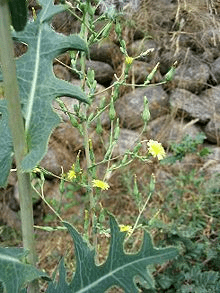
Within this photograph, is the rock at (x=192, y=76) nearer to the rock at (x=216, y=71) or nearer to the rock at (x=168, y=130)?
the rock at (x=216, y=71)

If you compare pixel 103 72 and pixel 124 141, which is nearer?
pixel 124 141

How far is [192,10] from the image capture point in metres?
3.80

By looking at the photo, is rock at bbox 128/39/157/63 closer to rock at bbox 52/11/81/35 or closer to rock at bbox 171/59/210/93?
rock at bbox 171/59/210/93

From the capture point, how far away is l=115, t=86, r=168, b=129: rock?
388 centimetres

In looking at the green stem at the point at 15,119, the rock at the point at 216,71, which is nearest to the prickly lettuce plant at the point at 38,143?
the green stem at the point at 15,119

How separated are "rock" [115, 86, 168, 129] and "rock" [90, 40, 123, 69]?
29 cm

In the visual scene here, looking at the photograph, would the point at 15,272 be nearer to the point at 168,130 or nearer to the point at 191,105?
the point at 168,130

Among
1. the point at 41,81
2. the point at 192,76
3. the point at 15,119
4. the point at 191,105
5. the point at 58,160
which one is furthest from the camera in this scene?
the point at 192,76

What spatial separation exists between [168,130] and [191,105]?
0.87 ft

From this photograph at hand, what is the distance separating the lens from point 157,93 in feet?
13.0

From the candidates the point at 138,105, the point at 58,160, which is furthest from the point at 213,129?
the point at 58,160

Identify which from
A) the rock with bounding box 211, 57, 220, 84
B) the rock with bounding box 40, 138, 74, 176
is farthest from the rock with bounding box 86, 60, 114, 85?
the rock with bounding box 211, 57, 220, 84

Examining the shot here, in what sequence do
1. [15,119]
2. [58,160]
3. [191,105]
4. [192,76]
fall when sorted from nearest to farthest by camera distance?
[15,119] → [58,160] → [191,105] → [192,76]

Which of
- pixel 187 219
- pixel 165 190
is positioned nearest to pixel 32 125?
pixel 187 219
